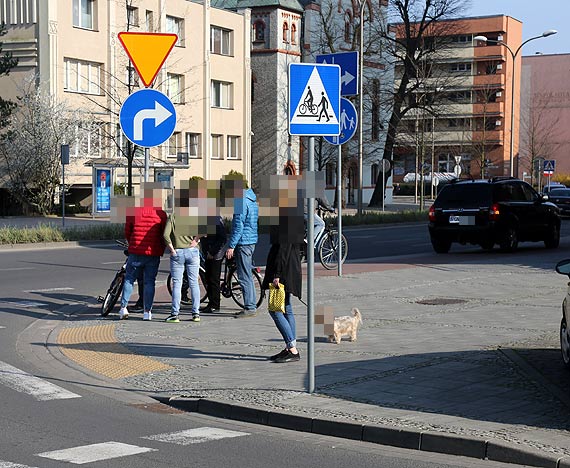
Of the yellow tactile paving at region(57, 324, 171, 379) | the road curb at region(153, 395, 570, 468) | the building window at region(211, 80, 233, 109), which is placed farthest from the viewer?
the building window at region(211, 80, 233, 109)

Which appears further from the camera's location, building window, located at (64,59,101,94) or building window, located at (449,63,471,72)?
building window, located at (449,63,471,72)

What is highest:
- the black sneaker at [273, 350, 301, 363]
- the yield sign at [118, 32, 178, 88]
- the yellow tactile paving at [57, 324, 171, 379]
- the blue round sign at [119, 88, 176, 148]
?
the yield sign at [118, 32, 178, 88]

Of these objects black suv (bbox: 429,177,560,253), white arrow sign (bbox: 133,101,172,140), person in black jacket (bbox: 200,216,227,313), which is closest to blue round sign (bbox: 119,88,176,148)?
white arrow sign (bbox: 133,101,172,140)

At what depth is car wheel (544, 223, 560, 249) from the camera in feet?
90.3

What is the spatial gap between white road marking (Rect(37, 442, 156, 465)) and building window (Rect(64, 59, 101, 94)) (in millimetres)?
44977

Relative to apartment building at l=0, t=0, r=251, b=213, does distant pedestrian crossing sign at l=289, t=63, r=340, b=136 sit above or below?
below

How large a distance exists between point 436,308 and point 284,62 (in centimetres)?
5629

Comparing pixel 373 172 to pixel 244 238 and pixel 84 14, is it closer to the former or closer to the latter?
pixel 84 14

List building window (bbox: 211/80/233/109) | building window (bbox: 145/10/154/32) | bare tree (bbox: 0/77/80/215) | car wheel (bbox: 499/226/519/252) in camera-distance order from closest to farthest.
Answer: car wheel (bbox: 499/226/519/252)
bare tree (bbox: 0/77/80/215)
building window (bbox: 145/10/154/32)
building window (bbox: 211/80/233/109)

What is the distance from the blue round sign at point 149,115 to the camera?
11672 mm

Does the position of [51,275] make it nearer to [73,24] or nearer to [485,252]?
[485,252]

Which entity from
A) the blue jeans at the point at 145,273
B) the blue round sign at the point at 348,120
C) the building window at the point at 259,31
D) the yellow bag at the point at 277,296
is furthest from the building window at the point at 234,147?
the yellow bag at the point at 277,296

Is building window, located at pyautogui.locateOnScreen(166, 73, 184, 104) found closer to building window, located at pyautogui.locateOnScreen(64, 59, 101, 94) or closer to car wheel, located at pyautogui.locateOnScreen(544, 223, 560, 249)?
building window, located at pyautogui.locateOnScreen(64, 59, 101, 94)

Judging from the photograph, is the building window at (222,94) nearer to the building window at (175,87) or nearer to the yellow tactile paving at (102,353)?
the building window at (175,87)
